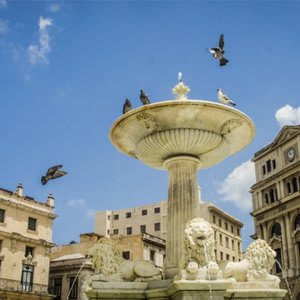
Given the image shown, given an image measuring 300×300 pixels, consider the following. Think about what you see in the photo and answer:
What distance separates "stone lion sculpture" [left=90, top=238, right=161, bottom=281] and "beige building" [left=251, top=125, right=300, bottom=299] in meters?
33.0

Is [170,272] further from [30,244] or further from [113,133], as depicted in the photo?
[30,244]

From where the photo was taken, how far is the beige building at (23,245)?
3678 centimetres

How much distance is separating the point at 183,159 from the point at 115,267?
2.72m

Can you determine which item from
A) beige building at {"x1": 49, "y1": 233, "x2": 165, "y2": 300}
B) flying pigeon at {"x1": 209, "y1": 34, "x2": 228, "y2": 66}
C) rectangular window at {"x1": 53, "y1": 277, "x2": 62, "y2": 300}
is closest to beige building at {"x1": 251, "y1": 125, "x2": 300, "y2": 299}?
beige building at {"x1": 49, "y1": 233, "x2": 165, "y2": 300}

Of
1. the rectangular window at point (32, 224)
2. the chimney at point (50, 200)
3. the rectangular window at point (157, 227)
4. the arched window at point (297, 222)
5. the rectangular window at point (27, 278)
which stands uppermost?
the rectangular window at point (157, 227)

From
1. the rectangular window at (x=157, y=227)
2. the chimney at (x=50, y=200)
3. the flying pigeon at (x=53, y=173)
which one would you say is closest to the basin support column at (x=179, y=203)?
the flying pigeon at (x=53, y=173)

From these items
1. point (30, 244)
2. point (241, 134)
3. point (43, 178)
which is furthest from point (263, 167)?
point (241, 134)

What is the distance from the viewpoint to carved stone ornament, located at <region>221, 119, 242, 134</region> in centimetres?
1042

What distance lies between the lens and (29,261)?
38.8 metres

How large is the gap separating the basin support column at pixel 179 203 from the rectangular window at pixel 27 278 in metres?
30.4

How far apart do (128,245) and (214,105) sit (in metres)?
35.1

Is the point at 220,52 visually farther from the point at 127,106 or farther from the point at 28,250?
the point at 28,250

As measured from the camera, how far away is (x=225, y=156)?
38.2 feet

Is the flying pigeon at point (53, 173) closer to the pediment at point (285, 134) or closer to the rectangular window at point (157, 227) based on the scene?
the pediment at point (285, 134)
